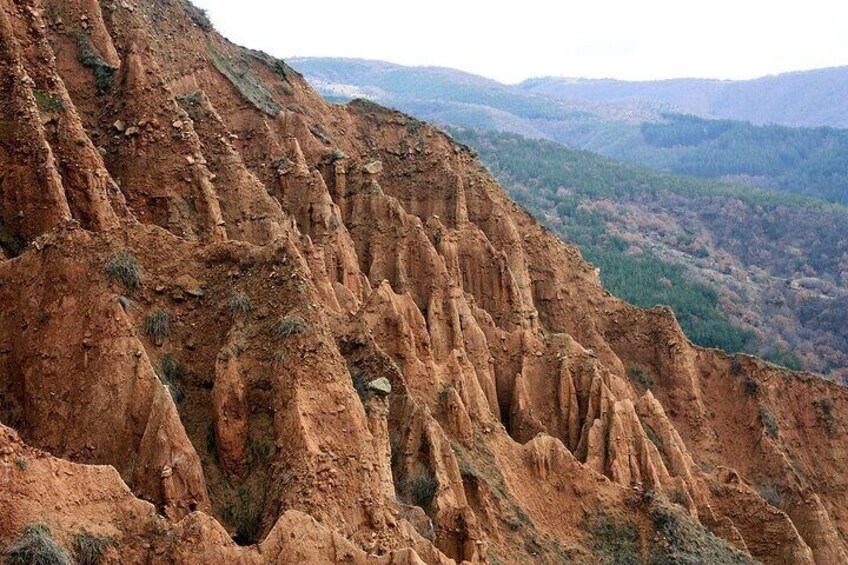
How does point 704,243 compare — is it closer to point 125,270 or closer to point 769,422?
point 769,422

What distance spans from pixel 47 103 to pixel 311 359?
10522 mm

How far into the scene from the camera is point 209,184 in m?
24.9

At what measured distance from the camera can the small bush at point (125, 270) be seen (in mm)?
15938

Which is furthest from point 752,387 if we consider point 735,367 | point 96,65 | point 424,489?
point 96,65

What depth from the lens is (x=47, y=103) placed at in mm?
21188

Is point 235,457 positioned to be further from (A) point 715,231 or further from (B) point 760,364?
(A) point 715,231

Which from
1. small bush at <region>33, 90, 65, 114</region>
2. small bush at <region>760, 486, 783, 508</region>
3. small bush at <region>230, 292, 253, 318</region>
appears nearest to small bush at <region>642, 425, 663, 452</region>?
small bush at <region>760, 486, 783, 508</region>

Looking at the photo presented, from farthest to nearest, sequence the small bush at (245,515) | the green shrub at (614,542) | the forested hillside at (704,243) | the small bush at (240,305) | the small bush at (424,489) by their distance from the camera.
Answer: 1. the forested hillside at (704,243)
2. the green shrub at (614,542)
3. the small bush at (424,489)
4. the small bush at (240,305)
5. the small bush at (245,515)

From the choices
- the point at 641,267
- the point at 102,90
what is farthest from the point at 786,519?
the point at 641,267

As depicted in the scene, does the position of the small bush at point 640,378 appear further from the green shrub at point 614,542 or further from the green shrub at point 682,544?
the green shrub at point 614,542

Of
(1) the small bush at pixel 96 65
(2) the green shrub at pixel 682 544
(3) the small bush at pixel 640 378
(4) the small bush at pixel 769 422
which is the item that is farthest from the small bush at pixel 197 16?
(4) the small bush at pixel 769 422

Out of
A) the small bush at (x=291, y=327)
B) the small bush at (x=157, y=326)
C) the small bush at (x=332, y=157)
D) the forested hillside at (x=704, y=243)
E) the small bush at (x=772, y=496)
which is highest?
the small bush at (x=332, y=157)

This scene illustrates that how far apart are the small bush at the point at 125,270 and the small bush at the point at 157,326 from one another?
658 mm

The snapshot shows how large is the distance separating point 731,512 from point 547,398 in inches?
280
